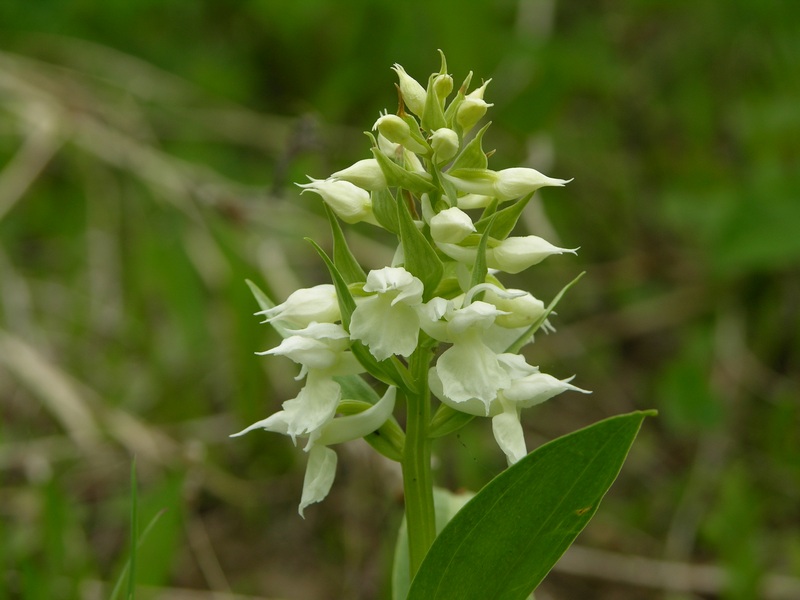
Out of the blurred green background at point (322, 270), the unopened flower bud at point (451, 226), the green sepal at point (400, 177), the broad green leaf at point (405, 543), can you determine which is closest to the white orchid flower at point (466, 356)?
the unopened flower bud at point (451, 226)

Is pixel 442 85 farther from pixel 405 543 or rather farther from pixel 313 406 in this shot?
pixel 405 543

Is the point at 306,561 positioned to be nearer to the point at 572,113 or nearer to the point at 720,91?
the point at 572,113

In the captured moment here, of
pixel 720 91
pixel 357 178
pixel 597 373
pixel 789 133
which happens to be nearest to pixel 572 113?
pixel 720 91

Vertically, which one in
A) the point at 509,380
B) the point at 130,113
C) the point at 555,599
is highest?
the point at 130,113

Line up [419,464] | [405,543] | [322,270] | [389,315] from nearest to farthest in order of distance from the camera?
[389,315] → [419,464] → [405,543] → [322,270]

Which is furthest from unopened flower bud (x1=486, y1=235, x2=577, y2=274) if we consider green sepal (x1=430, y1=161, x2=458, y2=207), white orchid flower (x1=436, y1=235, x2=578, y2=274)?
green sepal (x1=430, y1=161, x2=458, y2=207)

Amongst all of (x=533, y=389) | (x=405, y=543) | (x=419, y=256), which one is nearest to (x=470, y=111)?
(x=419, y=256)

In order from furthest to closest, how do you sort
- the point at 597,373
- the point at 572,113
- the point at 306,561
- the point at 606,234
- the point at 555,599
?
the point at 572,113 → the point at 606,234 → the point at 597,373 → the point at 306,561 → the point at 555,599
